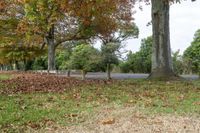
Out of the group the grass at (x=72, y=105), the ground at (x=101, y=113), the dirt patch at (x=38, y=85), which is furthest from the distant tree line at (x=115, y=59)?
the ground at (x=101, y=113)

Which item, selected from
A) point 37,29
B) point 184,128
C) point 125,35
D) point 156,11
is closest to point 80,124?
point 184,128

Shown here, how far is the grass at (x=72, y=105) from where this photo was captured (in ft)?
36.1

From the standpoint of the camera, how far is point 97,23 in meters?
43.4

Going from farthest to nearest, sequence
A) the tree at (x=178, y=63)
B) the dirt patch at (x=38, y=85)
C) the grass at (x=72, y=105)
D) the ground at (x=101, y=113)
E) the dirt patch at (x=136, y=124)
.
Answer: the tree at (x=178, y=63) → the dirt patch at (x=38, y=85) → the grass at (x=72, y=105) → the ground at (x=101, y=113) → the dirt patch at (x=136, y=124)

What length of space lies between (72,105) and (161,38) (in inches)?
546

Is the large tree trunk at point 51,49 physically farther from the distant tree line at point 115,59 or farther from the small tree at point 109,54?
the small tree at point 109,54

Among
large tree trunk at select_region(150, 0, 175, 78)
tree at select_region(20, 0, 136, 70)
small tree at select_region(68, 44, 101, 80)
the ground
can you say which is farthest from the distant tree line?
the ground

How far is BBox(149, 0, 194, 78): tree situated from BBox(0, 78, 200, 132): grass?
894 cm

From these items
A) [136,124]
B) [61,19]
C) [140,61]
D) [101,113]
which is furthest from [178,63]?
[136,124]

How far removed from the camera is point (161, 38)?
26500 mm

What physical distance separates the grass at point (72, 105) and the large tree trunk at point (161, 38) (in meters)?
8.94

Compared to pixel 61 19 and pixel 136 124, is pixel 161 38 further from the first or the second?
pixel 61 19

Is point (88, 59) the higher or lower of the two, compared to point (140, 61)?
lower

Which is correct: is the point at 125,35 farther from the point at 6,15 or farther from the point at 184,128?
the point at 184,128
